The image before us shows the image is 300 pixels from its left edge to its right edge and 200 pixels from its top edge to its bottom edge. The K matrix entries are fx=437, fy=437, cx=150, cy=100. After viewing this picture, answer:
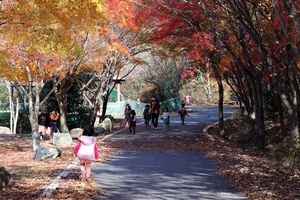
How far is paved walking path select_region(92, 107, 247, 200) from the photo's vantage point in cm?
758

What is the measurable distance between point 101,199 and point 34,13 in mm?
4971

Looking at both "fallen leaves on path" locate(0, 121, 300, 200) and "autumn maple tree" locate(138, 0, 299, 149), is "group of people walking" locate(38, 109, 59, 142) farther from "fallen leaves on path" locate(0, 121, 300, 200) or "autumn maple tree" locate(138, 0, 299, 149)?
"autumn maple tree" locate(138, 0, 299, 149)

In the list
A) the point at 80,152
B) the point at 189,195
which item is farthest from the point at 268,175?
the point at 80,152

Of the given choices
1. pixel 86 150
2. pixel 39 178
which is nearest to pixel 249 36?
pixel 86 150

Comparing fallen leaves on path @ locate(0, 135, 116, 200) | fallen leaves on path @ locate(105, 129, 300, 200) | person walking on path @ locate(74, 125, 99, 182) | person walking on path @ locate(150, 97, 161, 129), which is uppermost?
person walking on path @ locate(150, 97, 161, 129)

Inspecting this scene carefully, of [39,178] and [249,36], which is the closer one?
[39,178]

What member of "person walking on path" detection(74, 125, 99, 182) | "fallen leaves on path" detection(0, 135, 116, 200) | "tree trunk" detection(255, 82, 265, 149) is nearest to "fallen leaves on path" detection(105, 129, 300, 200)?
"tree trunk" detection(255, 82, 265, 149)

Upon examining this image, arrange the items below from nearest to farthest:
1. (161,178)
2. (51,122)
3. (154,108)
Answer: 1. (161,178)
2. (51,122)
3. (154,108)

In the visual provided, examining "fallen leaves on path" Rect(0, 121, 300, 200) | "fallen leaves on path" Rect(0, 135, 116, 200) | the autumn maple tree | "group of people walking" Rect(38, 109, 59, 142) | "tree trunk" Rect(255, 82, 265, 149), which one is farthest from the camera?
"group of people walking" Rect(38, 109, 59, 142)

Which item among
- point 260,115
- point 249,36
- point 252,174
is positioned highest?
point 249,36

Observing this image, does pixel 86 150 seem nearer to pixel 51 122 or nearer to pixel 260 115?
pixel 260 115

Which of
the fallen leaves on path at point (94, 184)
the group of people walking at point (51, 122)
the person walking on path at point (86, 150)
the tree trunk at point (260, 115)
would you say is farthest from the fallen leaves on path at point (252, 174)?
the group of people walking at point (51, 122)

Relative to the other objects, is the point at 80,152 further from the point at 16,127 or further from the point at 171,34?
the point at 16,127

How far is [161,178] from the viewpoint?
925cm
